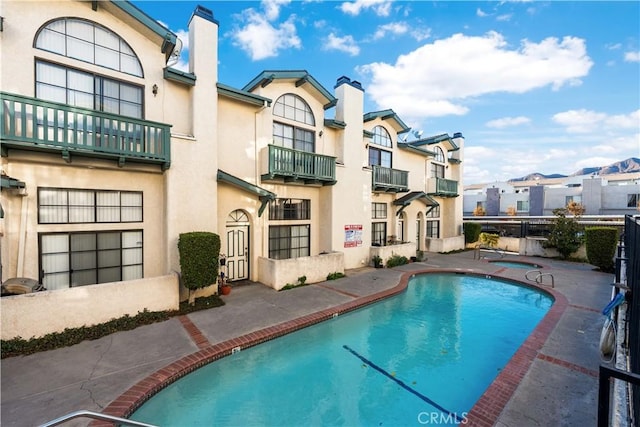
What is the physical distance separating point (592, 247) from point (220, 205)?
712 inches

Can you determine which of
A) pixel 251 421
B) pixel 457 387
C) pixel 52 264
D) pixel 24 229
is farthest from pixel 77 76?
pixel 457 387

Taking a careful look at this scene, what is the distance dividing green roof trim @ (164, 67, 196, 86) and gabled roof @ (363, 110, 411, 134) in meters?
9.50

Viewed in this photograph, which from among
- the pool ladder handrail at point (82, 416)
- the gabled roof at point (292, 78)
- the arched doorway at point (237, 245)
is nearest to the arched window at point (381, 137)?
the gabled roof at point (292, 78)

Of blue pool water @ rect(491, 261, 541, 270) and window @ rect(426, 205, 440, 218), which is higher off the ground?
window @ rect(426, 205, 440, 218)

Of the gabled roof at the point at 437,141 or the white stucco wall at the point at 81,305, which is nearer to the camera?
the white stucco wall at the point at 81,305

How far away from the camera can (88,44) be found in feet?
25.8

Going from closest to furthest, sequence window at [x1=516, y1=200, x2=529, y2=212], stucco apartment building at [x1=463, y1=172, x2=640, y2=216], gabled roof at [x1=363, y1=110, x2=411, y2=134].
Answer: gabled roof at [x1=363, y1=110, x2=411, y2=134], stucco apartment building at [x1=463, y1=172, x2=640, y2=216], window at [x1=516, y1=200, x2=529, y2=212]

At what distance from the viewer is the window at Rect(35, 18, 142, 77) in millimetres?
7344

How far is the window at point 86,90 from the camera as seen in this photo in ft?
24.0

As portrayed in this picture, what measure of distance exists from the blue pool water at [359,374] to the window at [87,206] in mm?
5515

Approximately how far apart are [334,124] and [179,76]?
270 inches

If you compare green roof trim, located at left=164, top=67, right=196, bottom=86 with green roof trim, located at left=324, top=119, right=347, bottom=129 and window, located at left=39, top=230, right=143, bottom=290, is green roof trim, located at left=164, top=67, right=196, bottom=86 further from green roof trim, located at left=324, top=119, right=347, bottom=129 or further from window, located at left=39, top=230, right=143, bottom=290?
green roof trim, located at left=324, top=119, right=347, bottom=129

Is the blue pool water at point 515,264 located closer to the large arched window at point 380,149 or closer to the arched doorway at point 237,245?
the large arched window at point 380,149

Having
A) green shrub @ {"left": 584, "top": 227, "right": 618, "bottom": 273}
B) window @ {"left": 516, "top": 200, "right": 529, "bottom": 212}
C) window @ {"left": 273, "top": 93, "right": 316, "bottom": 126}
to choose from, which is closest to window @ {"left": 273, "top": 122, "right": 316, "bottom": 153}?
window @ {"left": 273, "top": 93, "right": 316, "bottom": 126}
